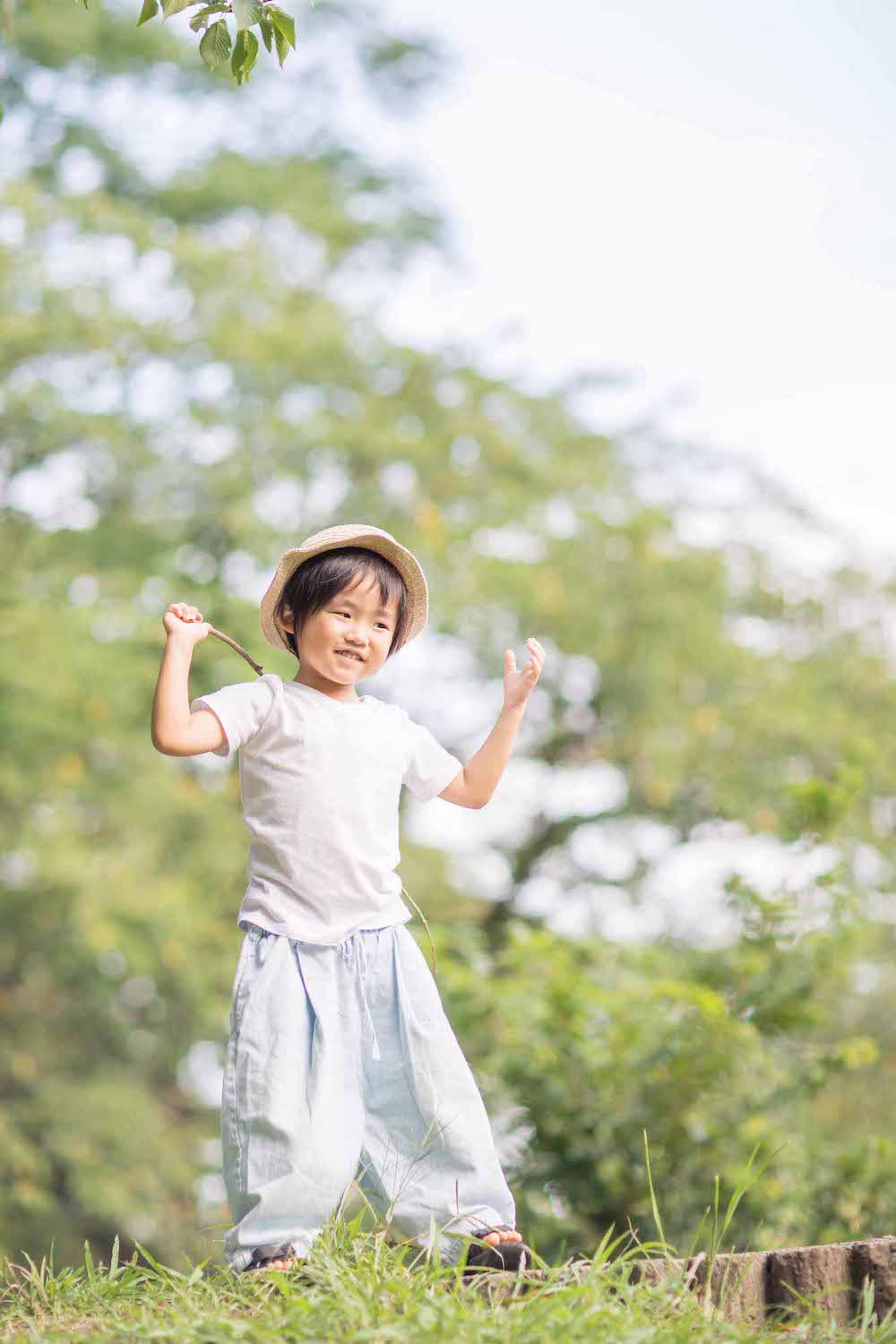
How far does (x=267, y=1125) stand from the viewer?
2785 millimetres

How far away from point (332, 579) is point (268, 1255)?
1.31 metres

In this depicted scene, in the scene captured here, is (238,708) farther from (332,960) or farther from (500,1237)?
(500,1237)

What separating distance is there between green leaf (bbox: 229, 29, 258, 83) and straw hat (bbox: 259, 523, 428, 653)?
911 mm

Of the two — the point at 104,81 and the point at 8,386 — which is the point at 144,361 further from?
the point at 104,81

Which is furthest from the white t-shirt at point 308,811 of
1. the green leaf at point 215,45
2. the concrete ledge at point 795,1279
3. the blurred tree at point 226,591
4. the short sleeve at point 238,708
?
the blurred tree at point 226,591

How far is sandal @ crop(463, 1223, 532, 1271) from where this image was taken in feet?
8.71

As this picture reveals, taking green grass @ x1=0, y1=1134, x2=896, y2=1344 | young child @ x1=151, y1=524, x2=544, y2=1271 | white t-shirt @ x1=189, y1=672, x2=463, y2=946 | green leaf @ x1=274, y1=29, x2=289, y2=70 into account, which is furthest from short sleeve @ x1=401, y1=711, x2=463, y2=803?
green leaf @ x1=274, y1=29, x2=289, y2=70

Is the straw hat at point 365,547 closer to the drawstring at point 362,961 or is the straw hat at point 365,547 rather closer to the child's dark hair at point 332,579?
the child's dark hair at point 332,579

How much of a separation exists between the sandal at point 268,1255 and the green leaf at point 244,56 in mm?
2235

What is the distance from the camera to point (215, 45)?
2.81 meters

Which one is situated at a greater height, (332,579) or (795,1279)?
(332,579)

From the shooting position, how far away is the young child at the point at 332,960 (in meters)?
2.78

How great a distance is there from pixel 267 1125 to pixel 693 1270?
2.71 feet

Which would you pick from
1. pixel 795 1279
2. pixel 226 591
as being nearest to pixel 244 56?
pixel 795 1279
